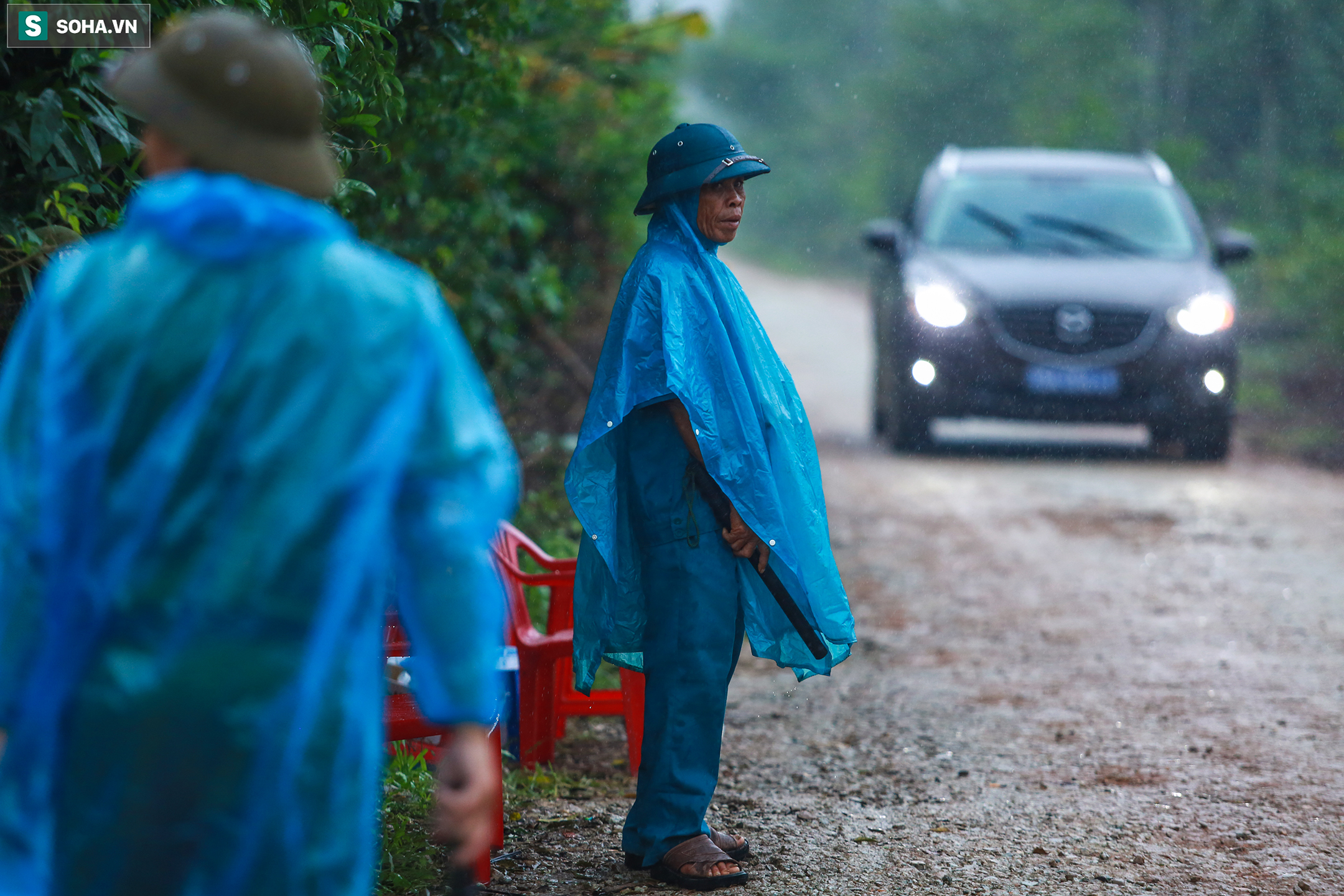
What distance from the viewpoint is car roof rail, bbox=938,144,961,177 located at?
1117 cm

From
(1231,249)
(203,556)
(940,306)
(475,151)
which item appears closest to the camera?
(203,556)

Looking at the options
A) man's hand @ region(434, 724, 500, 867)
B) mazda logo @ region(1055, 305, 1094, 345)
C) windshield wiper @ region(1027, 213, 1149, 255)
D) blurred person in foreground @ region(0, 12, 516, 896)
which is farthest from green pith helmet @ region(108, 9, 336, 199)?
windshield wiper @ region(1027, 213, 1149, 255)

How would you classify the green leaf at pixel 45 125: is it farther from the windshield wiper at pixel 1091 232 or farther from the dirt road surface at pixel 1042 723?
the windshield wiper at pixel 1091 232

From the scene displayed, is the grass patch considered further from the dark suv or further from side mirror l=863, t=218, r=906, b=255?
side mirror l=863, t=218, r=906, b=255

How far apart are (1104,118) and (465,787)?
2388 centimetres

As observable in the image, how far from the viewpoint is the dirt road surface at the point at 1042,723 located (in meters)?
3.78

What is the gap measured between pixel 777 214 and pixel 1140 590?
131 feet

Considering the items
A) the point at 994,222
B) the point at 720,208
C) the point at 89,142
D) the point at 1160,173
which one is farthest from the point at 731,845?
the point at 1160,173

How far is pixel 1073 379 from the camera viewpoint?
998cm

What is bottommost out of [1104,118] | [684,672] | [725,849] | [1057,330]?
[725,849]

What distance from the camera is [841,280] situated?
3634 cm

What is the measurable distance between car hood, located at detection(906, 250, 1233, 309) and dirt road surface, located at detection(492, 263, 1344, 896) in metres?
1.48
